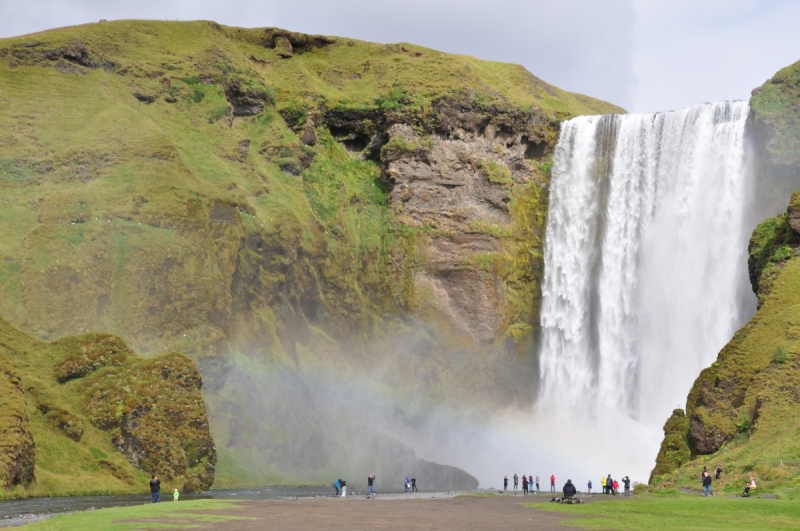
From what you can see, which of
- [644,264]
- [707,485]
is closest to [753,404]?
[707,485]

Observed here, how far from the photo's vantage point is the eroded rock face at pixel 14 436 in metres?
53.8

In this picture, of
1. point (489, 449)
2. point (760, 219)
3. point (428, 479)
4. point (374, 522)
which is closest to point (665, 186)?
point (760, 219)

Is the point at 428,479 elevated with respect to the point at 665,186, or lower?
lower

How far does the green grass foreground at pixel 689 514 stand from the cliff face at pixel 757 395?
6.93 metres

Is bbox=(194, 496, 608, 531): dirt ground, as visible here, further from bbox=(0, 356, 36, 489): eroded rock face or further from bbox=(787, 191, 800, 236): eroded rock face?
bbox=(787, 191, 800, 236): eroded rock face

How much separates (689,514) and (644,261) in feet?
213

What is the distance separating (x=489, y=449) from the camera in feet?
335

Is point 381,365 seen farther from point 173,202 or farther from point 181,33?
point 181,33

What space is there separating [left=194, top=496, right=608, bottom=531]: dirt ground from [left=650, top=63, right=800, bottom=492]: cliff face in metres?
13.6

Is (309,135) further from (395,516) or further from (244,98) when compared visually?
(395,516)

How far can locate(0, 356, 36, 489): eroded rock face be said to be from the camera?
5381 cm

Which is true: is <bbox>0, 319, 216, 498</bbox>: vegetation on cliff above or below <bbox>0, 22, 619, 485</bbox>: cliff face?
below

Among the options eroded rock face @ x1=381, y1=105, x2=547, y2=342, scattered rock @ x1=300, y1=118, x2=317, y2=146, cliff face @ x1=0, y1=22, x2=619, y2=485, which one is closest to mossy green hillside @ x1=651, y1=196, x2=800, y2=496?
cliff face @ x1=0, y1=22, x2=619, y2=485

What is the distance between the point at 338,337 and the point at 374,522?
67017 millimetres
